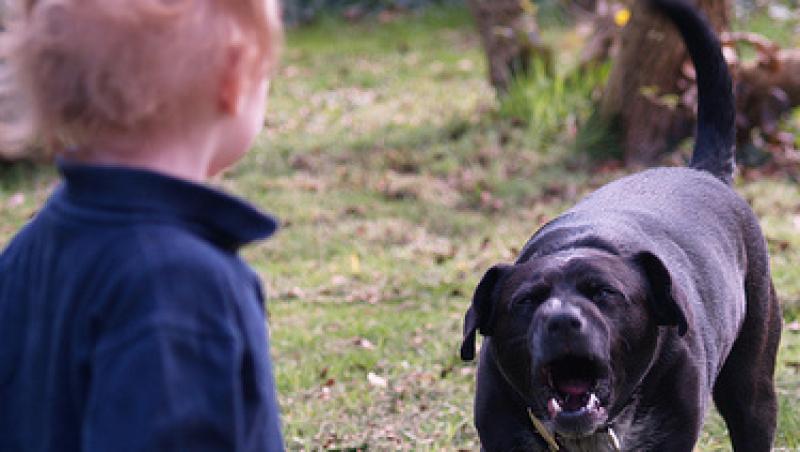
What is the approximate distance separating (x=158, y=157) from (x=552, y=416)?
1698 mm

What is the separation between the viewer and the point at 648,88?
8.23 m

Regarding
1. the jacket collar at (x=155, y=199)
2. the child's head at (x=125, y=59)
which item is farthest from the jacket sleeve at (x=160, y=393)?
the child's head at (x=125, y=59)

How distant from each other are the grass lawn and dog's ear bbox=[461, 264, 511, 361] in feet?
3.73

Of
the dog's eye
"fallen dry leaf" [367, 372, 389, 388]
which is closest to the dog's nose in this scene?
the dog's eye

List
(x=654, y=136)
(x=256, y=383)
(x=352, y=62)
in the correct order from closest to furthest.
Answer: (x=256, y=383) < (x=654, y=136) < (x=352, y=62)

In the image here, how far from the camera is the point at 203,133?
5.64 ft

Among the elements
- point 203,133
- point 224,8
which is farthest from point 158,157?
point 224,8

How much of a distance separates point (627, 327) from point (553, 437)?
358 mm

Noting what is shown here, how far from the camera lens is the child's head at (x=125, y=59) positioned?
1.58 metres

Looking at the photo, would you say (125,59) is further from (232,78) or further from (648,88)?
(648,88)

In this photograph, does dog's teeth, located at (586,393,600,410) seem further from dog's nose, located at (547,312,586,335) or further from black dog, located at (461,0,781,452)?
dog's nose, located at (547,312,586,335)

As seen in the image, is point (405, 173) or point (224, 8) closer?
point (224, 8)

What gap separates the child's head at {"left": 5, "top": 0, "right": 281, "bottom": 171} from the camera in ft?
5.18

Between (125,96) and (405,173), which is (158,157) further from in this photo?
(405,173)
